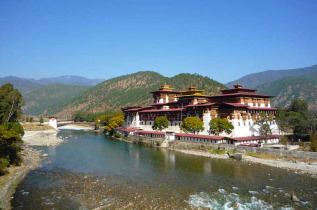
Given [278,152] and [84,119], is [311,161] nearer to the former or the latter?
[278,152]

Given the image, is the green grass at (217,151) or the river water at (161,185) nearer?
the river water at (161,185)

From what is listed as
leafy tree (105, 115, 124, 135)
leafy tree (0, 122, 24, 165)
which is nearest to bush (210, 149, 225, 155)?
leafy tree (0, 122, 24, 165)

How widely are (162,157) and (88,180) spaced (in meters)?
22.4

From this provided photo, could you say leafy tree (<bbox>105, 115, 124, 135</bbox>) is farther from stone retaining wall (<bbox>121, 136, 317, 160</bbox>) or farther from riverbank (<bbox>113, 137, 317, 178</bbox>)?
riverbank (<bbox>113, 137, 317, 178</bbox>)

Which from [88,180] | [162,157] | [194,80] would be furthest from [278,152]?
[194,80]

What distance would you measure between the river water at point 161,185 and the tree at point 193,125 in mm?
17308

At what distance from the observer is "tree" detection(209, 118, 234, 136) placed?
68.4 meters

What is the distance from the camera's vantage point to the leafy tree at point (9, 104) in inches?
2613

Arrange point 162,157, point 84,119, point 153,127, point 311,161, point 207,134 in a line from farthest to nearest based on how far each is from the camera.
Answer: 1. point 84,119
2. point 153,127
3. point 207,134
4. point 162,157
5. point 311,161

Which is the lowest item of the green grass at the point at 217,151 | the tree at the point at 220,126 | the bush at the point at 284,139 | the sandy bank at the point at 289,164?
the sandy bank at the point at 289,164

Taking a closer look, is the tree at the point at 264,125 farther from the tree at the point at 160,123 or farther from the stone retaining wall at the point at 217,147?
the tree at the point at 160,123

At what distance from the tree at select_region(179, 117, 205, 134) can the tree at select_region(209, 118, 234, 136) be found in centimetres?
339

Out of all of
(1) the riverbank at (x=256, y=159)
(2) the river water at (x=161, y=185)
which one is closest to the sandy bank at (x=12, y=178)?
(2) the river water at (x=161, y=185)

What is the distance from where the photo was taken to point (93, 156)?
6078 centimetres
